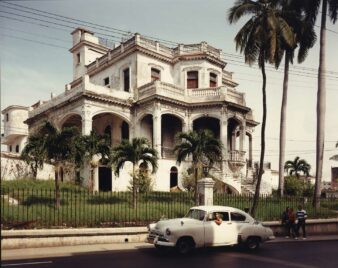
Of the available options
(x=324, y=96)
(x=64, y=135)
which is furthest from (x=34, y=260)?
(x=324, y=96)

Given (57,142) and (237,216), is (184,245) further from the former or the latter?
(57,142)

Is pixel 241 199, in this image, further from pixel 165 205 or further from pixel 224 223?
pixel 224 223

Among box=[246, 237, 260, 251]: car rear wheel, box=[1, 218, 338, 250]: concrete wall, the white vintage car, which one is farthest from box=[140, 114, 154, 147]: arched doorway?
box=[246, 237, 260, 251]: car rear wheel

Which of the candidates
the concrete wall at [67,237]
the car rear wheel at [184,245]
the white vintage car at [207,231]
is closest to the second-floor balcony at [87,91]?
the concrete wall at [67,237]

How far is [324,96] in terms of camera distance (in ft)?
80.2

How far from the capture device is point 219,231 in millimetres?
12383

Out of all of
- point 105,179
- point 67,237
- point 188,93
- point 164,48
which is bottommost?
point 67,237

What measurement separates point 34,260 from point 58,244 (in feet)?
7.73

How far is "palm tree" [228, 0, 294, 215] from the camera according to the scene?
19906 mm

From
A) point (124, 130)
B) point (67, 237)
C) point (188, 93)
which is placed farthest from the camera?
point (124, 130)

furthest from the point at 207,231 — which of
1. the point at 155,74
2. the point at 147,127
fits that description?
the point at 155,74

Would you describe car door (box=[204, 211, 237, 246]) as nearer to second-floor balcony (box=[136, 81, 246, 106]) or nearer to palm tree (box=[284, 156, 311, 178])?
second-floor balcony (box=[136, 81, 246, 106])

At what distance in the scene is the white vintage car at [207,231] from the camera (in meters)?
11.6

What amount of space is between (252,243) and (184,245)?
2839 millimetres
